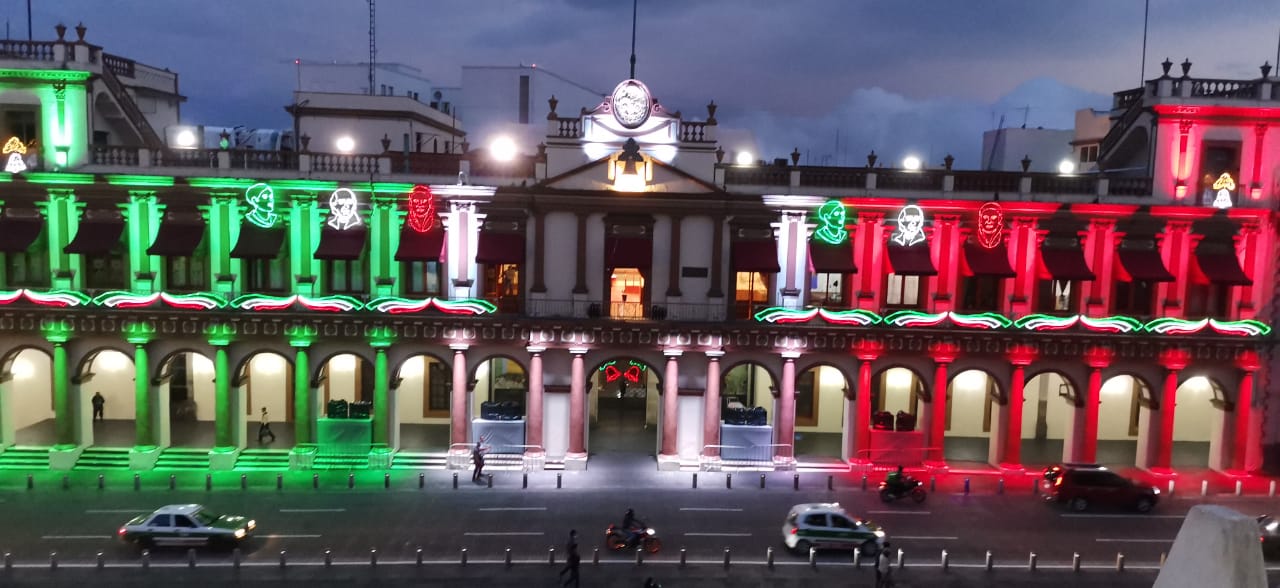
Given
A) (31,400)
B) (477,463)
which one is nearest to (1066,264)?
(477,463)

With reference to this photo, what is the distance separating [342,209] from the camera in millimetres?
35250

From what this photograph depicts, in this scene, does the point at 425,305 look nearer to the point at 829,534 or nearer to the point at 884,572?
the point at 829,534

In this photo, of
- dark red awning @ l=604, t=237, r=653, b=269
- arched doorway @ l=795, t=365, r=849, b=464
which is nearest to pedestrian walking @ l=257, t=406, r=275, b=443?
dark red awning @ l=604, t=237, r=653, b=269

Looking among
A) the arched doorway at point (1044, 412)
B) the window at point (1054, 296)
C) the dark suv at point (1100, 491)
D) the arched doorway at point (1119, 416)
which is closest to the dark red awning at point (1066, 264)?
the window at point (1054, 296)

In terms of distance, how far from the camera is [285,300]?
1382 inches

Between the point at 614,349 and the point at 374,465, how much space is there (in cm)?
1181

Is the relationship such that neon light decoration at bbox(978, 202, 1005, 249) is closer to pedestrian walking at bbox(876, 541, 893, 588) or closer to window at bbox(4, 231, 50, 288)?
pedestrian walking at bbox(876, 541, 893, 588)

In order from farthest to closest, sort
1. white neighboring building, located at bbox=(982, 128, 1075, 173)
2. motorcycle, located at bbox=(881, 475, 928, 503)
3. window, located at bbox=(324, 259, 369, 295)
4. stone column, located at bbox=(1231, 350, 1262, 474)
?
white neighboring building, located at bbox=(982, 128, 1075, 173) < window, located at bbox=(324, 259, 369, 295) < stone column, located at bbox=(1231, 350, 1262, 474) < motorcycle, located at bbox=(881, 475, 928, 503)

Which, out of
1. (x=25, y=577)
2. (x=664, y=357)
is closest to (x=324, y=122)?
(x=664, y=357)

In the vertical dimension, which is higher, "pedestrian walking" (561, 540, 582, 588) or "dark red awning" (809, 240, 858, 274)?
"dark red awning" (809, 240, 858, 274)

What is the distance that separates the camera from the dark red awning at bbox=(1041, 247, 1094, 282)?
35.4 metres

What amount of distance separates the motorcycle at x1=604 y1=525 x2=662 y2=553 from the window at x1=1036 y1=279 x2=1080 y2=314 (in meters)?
21.6

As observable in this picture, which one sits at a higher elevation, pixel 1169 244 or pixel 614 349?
pixel 1169 244

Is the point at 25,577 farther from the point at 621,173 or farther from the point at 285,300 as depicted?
the point at 621,173
